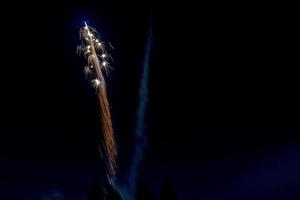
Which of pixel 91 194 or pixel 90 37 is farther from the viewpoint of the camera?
pixel 91 194

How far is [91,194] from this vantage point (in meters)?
79.7

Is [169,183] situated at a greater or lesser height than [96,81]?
greater

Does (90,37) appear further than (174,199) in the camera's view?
No

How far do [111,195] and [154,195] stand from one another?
34.5ft

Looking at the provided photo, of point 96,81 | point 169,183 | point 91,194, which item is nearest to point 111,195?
point 91,194

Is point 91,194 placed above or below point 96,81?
above

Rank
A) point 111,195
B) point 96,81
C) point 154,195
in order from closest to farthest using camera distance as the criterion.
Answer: point 96,81 < point 111,195 < point 154,195

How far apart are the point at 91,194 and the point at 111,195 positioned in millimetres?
→ 6751

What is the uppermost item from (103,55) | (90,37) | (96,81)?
(90,37)

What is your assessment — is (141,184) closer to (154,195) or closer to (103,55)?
(154,195)

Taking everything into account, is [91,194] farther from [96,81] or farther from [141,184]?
[96,81]

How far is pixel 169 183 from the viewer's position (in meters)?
83.4

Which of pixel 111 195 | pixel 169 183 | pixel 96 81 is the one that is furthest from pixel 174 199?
pixel 96 81

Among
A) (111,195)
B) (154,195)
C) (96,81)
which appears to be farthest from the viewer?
(154,195)
